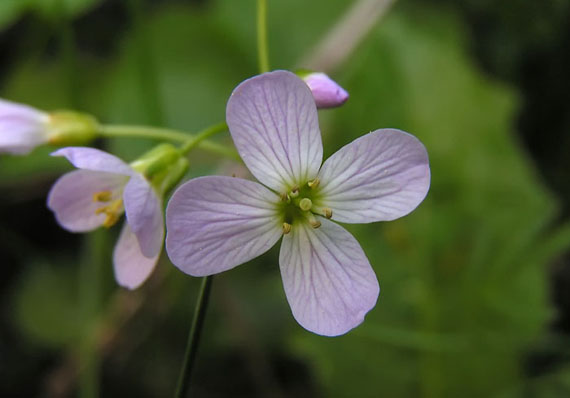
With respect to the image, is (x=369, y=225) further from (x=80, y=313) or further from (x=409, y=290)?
(x=80, y=313)

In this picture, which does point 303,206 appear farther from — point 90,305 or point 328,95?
point 90,305

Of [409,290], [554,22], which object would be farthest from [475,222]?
[554,22]

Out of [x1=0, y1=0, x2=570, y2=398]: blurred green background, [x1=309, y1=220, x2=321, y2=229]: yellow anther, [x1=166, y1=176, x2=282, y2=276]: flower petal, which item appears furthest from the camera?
[x1=0, y1=0, x2=570, y2=398]: blurred green background

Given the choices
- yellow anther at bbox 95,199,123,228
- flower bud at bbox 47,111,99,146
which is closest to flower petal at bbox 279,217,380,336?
yellow anther at bbox 95,199,123,228

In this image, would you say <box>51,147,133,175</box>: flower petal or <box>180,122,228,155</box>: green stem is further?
<box>180,122,228,155</box>: green stem

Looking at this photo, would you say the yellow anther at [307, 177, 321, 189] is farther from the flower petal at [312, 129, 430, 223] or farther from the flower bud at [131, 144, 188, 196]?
the flower bud at [131, 144, 188, 196]

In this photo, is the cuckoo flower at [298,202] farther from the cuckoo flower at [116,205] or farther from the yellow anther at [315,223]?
the cuckoo flower at [116,205]

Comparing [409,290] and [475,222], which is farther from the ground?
[475,222]

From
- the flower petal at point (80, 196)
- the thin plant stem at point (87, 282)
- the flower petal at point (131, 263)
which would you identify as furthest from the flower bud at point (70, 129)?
the thin plant stem at point (87, 282)
